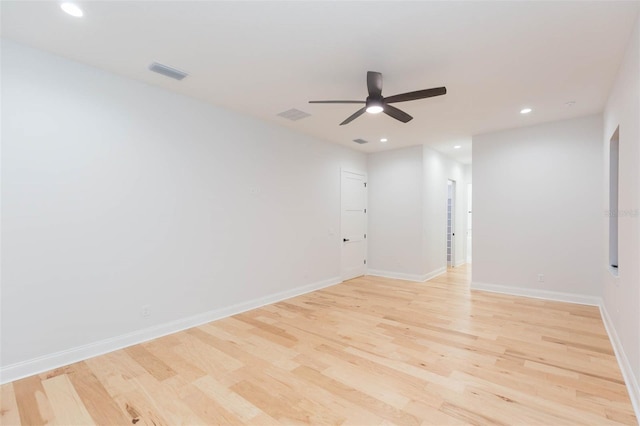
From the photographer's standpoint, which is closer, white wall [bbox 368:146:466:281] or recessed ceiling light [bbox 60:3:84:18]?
recessed ceiling light [bbox 60:3:84:18]

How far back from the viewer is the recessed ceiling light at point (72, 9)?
218 centimetres

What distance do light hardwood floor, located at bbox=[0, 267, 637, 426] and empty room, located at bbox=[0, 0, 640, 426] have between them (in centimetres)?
2

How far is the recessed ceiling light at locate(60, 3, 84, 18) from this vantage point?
7.16ft

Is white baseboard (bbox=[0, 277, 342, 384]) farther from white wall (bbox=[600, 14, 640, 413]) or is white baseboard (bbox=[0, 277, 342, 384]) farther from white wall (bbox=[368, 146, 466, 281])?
white wall (bbox=[600, 14, 640, 413])

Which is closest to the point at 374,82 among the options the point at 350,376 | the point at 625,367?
the point at 350,376

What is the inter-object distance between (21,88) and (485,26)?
404 centimetres

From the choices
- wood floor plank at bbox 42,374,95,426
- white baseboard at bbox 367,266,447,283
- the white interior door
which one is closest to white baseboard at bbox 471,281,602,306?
white baseboard at bbox 367,266,447,283

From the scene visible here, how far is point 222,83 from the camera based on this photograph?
11.3 feet

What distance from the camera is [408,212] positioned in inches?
254

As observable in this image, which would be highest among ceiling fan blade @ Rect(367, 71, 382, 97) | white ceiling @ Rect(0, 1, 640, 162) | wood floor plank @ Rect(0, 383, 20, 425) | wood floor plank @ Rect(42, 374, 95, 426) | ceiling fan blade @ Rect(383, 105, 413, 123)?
white ceiling @ Rect(0, 1, 640, 162)

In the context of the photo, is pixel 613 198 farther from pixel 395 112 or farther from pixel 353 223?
pixel 353 223

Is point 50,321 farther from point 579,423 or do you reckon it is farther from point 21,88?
point 579,423

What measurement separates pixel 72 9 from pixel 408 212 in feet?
19.3

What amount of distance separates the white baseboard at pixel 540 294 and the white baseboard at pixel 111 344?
3.94 meters
